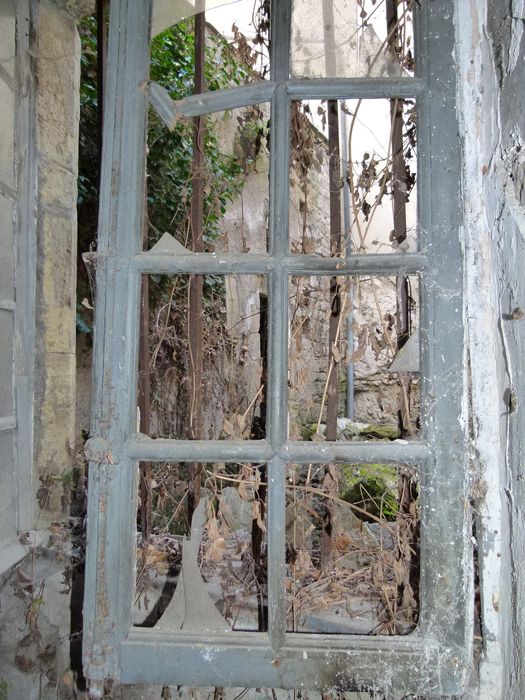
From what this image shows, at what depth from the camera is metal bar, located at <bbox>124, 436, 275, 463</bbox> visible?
2.67 ft

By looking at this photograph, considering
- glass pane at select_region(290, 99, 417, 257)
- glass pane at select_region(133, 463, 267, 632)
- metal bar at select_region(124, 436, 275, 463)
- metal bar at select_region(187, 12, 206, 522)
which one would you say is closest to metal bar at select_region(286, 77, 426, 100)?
glass pane at select_region(290, 99, 417, 257)

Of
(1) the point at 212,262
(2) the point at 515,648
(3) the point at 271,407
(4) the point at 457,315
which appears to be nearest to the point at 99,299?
(1) the point at 212,262

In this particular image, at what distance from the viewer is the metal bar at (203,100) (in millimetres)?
880

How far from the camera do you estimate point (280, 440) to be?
0.82 metres

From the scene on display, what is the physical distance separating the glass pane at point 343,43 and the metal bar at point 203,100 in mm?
96

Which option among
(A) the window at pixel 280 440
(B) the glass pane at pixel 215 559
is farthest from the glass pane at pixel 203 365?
(A) the window at pixel 280 440

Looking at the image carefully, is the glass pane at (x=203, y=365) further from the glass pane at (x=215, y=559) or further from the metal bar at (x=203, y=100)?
the metal bar at (x=203, y=100)

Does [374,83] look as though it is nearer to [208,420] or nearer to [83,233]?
[208,420]

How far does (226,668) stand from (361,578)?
0.54 meters

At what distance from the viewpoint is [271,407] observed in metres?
0.82

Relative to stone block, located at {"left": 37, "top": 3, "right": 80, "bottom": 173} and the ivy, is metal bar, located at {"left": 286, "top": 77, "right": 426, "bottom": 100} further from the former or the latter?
the ivy

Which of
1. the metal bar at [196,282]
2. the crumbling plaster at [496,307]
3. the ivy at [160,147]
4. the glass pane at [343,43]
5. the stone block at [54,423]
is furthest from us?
the ivy at [160,147]

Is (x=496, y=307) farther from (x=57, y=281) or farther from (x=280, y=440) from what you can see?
(x=57, y=281)

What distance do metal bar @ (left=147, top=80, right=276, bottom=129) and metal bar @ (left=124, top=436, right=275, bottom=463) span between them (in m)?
0.58
